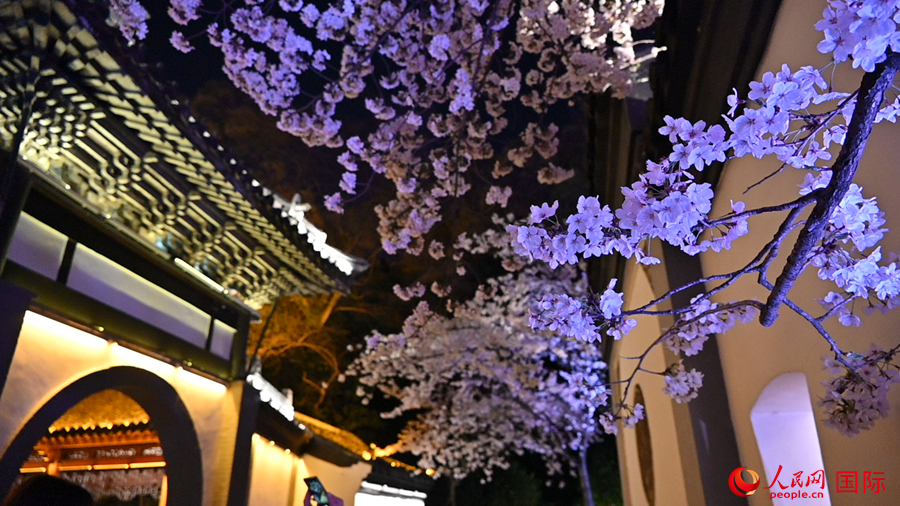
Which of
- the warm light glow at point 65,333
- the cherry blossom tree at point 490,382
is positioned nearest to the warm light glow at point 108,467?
A: the warm light glow at point 65,333

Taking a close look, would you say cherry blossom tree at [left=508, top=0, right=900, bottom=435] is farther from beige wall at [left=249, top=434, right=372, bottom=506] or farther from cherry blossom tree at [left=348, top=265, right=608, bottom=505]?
cherry blossom tree at [left=348, top=265, right=608, bottom=505]

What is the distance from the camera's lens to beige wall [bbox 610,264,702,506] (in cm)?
528

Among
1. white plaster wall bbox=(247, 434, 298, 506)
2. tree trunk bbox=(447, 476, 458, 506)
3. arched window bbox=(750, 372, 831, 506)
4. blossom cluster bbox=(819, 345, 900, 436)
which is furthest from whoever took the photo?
tree trunk bbox=(447, 476, 458, 506)

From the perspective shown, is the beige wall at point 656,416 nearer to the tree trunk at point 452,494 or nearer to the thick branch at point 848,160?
the thick branch at point 848,160

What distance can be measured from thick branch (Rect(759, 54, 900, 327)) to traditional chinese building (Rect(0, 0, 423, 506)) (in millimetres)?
4495

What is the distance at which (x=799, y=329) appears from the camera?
10.6 ft

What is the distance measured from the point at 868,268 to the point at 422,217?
6.67 metres

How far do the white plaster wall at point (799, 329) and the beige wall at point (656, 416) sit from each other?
0.84 m

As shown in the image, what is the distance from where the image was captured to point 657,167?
215 cm

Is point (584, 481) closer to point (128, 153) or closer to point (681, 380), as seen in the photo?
point (681, 380)

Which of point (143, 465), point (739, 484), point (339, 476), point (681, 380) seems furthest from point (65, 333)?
point (339, 476)

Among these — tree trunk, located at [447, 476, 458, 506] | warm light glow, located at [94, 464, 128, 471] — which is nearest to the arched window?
warm light glow, located at [94, 464, 128, 471]

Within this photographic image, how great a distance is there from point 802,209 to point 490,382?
1580cm

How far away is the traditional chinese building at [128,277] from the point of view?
14.1 ft
